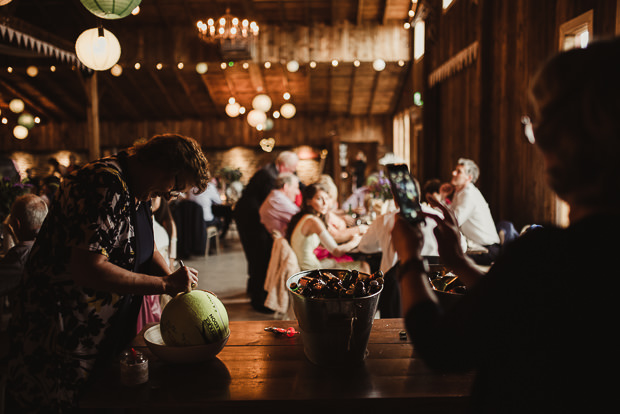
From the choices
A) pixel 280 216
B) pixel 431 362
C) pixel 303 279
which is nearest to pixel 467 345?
pixel 431 362

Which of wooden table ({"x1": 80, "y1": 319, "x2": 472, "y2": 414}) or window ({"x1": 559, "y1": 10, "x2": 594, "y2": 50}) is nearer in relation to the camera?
wooden table ({"x1": 80, "y1": 319, "x2": 472, "y2": 414})

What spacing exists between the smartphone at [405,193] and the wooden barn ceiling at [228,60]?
362 inches

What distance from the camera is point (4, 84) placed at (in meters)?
13.4

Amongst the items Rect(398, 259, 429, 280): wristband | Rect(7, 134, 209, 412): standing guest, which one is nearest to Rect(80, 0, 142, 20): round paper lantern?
Rect(7, 134, 209, 412): standing guest

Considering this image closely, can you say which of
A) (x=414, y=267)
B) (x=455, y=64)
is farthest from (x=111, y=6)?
(x=455, y=64)

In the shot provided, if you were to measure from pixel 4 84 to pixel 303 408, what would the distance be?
15.6 m

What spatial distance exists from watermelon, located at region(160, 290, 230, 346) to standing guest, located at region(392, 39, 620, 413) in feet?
2.94

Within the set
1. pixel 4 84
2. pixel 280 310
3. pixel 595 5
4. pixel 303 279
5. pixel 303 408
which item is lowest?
pixel 280 310

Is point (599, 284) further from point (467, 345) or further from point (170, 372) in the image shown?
point (170, 372)

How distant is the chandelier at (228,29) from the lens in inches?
372

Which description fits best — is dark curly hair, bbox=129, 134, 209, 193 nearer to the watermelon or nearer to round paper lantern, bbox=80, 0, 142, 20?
the watermelon

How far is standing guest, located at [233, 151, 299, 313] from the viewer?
482 centimetres

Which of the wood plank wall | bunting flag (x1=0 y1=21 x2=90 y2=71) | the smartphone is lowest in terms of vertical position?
the smartphone

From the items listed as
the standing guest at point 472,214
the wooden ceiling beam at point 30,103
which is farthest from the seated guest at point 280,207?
→ the wooden ceiling beam at point 30,103
